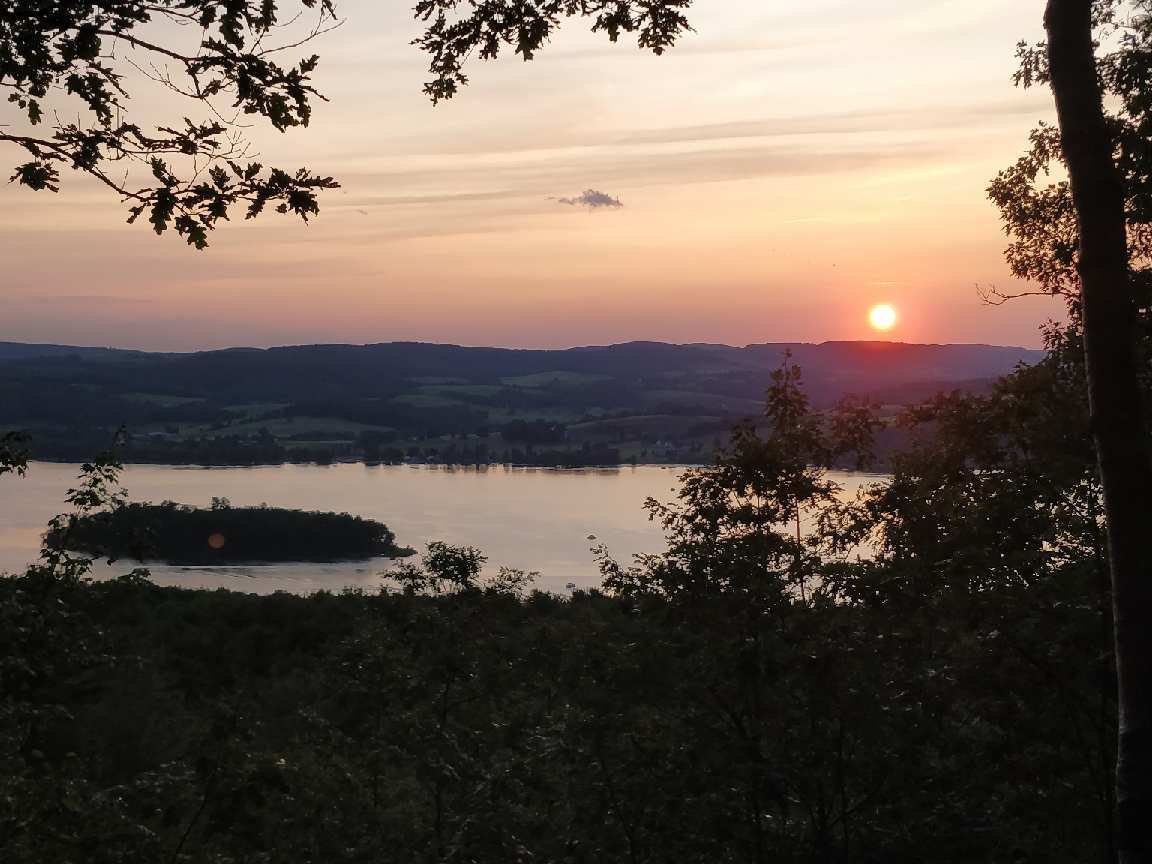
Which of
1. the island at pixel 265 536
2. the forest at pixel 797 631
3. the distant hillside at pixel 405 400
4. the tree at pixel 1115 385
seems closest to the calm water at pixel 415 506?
the island at pixel 265 536

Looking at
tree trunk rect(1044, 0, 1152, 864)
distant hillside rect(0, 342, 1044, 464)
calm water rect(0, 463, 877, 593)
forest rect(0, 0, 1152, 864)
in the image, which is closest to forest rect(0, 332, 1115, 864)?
forest rect(0, 0, 1152, 864)

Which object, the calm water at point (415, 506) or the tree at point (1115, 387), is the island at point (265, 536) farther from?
the tree at point (1115, 387)

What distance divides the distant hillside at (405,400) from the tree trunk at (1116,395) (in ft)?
260

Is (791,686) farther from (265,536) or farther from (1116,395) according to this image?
(265,536)

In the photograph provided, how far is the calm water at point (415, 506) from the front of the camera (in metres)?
53.7

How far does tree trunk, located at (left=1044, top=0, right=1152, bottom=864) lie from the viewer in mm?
4227

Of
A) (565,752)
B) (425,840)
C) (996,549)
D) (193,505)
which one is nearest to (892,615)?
(996,549)

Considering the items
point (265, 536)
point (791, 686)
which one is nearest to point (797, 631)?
point (791, 686)

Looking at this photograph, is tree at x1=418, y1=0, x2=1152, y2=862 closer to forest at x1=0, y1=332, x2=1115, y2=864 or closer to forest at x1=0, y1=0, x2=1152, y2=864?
forest at x1=0, y1=0, x2=1152, y2=864

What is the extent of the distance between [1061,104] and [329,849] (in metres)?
9.98

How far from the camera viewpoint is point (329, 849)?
36.5 ft

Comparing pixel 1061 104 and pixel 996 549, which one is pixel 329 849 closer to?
pixel 996 549

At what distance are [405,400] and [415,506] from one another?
7820 cm

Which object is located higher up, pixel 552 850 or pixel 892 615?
pixel 892 615
